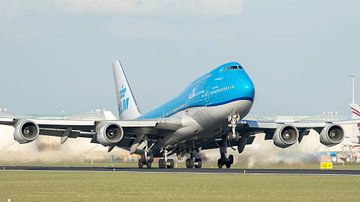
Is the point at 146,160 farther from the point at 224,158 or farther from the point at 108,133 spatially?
the point at 224,158

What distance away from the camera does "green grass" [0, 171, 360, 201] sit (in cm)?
2955

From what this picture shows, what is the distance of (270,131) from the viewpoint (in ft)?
213

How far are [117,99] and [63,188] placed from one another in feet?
158

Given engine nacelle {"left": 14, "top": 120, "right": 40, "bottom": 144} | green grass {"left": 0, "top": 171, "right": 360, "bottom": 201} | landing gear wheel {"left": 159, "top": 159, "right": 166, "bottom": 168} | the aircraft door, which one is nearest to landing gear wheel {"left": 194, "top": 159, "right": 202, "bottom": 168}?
landing gear wheel {"left": 159, "top": 159, "right": 166, "bottom": 168}

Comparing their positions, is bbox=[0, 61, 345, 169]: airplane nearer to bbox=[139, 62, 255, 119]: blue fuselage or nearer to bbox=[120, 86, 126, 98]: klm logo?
bbox=[139, 62, 255, 119]: blue fuselage

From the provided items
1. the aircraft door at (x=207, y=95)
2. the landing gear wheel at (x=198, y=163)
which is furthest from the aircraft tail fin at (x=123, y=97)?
the aircraft door at (x=207, y=95)

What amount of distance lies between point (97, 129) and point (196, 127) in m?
6.77

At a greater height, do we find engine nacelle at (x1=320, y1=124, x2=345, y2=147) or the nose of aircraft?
the nose of aircraft

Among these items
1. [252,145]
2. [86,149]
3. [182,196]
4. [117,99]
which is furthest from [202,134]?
[182,196]

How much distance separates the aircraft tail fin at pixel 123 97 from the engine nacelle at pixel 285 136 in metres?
18.2

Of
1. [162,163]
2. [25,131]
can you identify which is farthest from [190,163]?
[25,131]

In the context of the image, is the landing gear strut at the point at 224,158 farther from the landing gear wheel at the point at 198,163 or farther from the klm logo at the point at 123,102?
the klm logo at the point at 123,102

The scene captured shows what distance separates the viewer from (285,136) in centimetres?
6244

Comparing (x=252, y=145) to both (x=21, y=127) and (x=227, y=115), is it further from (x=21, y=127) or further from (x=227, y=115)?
(x=21, y=127)
